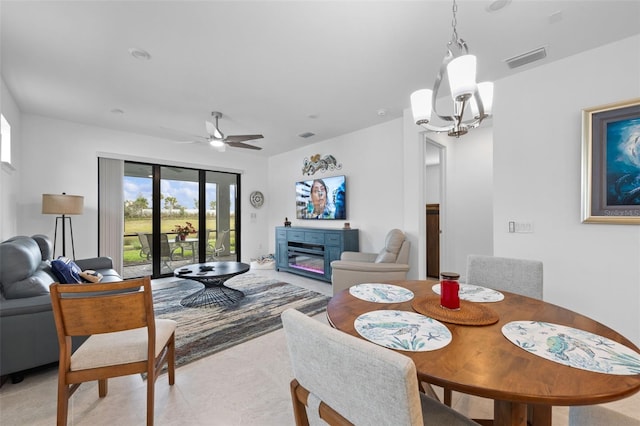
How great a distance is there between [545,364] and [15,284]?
3.09 metres

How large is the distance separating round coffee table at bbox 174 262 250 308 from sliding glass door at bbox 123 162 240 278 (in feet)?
5.57

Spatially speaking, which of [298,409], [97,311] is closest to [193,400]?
[97,311]

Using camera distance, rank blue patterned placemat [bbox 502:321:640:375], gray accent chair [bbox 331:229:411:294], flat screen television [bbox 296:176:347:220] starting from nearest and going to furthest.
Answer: blue patterned placemat [bbox 502:321:640:375] → gray accent chair [bbox 331:229:411:294] → flat screen television [bbox 296:176:347:220]

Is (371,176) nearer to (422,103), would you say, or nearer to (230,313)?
(422,103)

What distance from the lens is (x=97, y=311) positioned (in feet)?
4.40

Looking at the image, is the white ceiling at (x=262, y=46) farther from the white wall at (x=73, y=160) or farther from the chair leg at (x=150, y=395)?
the chair leg at (x=150, y=395)

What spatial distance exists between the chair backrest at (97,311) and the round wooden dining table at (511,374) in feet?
3.35

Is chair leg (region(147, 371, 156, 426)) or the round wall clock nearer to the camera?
chair leg (region(147, 371, 156, 426))

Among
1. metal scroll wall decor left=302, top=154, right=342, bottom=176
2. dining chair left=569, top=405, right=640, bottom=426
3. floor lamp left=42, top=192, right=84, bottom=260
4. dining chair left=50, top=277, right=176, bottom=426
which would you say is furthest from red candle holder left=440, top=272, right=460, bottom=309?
floor lamp left=42, top=192, right=84, bottom=260

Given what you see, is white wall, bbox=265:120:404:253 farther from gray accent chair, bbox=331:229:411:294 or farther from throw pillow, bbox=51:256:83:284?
throw pillow, bbox=51:256:83:284

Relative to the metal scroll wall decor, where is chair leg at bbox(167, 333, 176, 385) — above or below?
below

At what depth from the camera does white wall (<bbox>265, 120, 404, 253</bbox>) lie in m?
4.13

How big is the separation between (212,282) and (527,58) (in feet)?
14.1

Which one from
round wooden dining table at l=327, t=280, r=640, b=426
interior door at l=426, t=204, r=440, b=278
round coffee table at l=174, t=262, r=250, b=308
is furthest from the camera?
interior door at l=426, t=204, r=440, b=278
